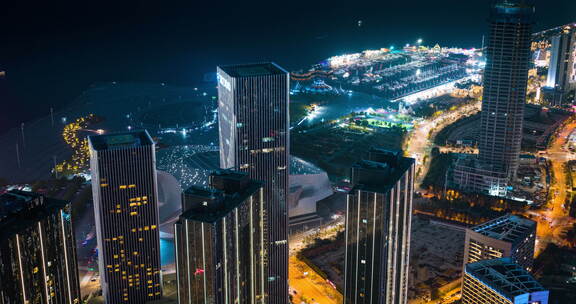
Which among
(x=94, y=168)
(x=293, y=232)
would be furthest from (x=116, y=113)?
(x=94, y=168)

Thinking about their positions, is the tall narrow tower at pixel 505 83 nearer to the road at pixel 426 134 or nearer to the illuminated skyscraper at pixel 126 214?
the road at pixel 426 134

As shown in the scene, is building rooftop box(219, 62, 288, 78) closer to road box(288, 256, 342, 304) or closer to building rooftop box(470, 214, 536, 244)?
road box(288, 256, 342, 304)

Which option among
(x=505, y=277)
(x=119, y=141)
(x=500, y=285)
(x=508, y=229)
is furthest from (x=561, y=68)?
(x=119, y=141)

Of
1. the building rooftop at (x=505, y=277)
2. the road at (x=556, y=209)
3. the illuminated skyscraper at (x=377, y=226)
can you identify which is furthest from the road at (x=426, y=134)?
the illuminated skyscraper at (x=377, y=226)

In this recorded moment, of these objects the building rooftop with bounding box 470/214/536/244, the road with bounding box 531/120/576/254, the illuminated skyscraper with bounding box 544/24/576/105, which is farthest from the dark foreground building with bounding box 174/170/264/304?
the illuminated skyscraper with bounding box 544/24/576/105

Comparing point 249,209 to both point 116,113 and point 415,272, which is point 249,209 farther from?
point 116,113

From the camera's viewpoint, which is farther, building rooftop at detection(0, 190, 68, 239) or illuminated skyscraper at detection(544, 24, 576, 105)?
illuminated skyscraper at detection(544, 24, 576, 105)
